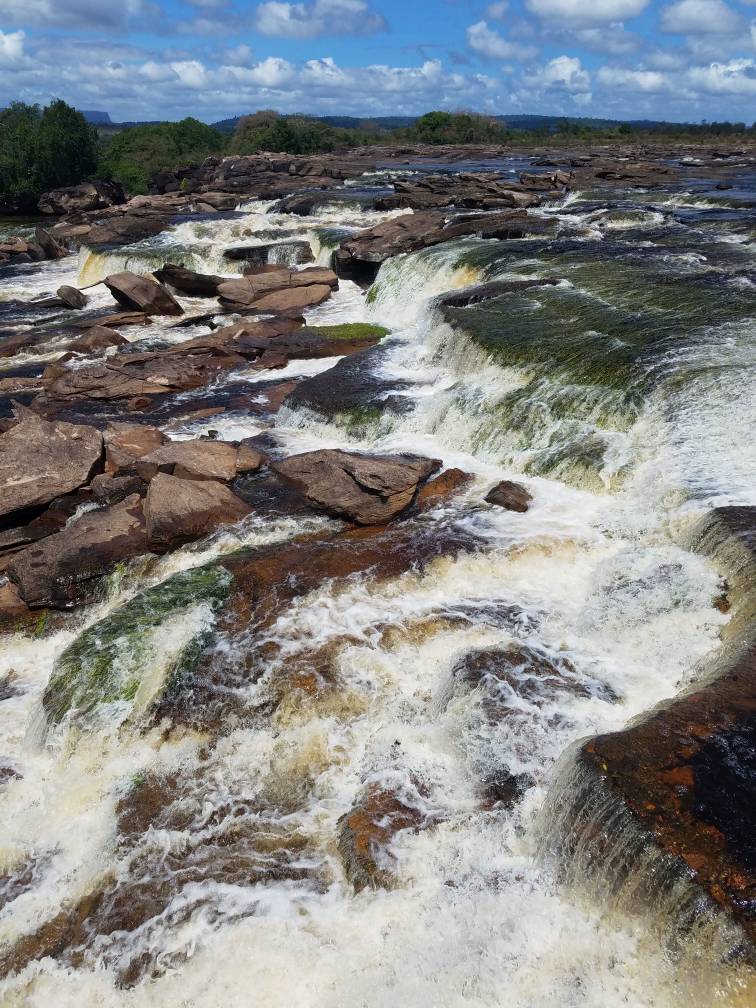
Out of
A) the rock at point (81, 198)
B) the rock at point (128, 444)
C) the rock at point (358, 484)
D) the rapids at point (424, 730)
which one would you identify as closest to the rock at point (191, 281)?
the rock at point (128, 444)

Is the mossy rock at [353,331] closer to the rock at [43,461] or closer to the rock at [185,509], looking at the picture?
the rock at [43,461]

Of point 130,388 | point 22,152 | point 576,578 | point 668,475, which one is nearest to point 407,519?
point 576,578

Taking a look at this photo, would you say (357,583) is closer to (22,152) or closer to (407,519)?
(407,519)

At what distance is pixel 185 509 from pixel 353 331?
11.6 m

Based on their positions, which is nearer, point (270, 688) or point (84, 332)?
point (270, 688)

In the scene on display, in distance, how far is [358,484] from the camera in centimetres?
1198

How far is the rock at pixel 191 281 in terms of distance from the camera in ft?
88.1

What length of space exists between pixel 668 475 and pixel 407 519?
13.2ft

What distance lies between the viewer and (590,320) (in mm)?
16781

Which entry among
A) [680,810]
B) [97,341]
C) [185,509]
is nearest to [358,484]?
[185,509]

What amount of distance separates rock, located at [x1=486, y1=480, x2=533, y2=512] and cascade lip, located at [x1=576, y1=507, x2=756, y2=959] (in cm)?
453

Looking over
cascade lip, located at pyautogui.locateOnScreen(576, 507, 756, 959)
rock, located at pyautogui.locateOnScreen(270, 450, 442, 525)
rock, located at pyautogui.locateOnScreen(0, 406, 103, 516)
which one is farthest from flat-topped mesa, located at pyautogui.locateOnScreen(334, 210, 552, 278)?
cascade lip, located at pyautogui.locateOnScreen(576, 507, 756, 959)

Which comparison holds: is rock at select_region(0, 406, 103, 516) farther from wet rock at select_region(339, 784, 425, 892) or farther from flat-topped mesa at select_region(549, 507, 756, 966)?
flat-topped mesa at select_region(549, 507, 756, 966)

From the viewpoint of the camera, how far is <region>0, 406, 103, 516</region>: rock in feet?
41.6
